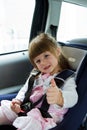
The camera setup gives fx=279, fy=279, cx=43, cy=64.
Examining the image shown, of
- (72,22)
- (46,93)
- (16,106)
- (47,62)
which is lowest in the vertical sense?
(16,106)

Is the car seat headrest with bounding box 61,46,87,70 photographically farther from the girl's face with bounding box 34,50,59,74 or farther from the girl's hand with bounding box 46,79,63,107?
the girl's hand with bounding box 46,79,63,107

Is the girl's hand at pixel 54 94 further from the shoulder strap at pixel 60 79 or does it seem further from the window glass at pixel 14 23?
the window glass at pixel 14 23

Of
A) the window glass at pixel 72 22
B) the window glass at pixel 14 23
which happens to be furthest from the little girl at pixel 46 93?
the window glass at pixel 72 22

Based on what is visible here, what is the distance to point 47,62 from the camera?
5.36ft

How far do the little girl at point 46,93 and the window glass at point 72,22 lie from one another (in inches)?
46.4

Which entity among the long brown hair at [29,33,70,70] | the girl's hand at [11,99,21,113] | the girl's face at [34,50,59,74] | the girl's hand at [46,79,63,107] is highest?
the long brown hair at [29,33,70,70]

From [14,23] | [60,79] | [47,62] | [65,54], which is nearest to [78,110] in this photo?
[60,79]

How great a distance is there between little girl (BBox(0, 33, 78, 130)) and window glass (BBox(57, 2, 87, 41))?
3.86 ft

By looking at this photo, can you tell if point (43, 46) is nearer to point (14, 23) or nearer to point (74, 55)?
point (74, 55)

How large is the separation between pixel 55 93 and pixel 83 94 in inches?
7.9

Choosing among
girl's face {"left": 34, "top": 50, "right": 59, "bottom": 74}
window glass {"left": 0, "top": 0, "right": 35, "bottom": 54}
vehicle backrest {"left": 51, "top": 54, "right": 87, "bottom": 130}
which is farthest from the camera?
window glass {"left": 0, "top": 0, "right": 35, "bottom": 54}

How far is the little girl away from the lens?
58.7 inches

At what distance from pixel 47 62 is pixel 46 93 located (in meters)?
0.19

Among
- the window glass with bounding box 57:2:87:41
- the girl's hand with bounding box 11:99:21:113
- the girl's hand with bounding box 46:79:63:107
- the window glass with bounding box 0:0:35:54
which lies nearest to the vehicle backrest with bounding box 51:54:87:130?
the girl's hand with bounding box 46:79:63:107
